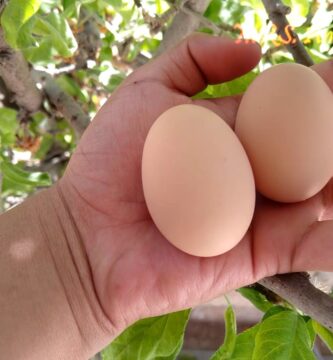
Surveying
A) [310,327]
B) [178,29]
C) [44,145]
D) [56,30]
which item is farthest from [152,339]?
[44,145]

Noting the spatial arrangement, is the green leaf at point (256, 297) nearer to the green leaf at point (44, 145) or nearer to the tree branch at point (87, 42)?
A: the tree branch at point (87, 42)

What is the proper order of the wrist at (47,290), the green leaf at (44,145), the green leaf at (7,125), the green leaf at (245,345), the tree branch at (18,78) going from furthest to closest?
the green leaf at (44,145)
the green leaf at (7,125)
the tree branch at (18,78)
the green leaf at (245,345)
the wrist at (47,290)

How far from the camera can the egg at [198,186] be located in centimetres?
80

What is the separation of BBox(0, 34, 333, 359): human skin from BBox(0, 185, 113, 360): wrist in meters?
0.01

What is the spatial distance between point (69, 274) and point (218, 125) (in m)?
0.32

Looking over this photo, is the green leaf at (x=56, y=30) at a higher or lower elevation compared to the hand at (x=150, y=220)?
higher

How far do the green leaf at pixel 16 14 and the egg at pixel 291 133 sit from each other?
347 mm

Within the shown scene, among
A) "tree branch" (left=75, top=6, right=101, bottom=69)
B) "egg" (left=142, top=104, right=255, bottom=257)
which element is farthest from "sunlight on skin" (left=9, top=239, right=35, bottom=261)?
"tree branch" (left=75, top=6, right=101, bottom=69)

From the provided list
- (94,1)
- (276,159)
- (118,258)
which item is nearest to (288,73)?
(276,159)

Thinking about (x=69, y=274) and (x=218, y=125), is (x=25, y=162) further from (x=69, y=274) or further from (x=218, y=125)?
(x=218, y=125)

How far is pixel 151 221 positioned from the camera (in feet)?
2.99

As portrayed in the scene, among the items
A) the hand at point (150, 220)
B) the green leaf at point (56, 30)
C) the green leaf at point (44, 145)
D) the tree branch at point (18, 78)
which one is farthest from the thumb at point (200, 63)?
the green leaf at point (44, 145)

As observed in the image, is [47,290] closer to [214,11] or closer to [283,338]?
[283,338]

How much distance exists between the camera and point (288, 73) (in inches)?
34.3
